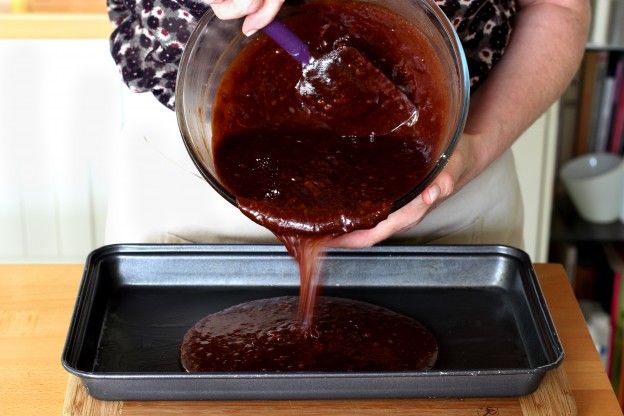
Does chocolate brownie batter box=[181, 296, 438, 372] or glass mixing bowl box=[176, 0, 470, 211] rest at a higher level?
glass mixing bowl box=[176, 0, 470, 211]

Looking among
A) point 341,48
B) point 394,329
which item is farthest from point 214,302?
point 341,48

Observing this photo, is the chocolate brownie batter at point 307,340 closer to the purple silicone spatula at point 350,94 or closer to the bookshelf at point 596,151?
the purple silicone spatula at point 350,94

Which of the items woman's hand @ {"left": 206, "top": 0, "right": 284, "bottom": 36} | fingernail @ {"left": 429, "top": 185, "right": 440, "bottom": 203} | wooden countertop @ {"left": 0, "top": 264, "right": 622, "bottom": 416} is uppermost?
woman's hand @ {"left": 206, "top": 0, "right": 284, "bottom": 36}

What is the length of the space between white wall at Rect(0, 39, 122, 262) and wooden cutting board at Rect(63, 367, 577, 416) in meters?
1.12

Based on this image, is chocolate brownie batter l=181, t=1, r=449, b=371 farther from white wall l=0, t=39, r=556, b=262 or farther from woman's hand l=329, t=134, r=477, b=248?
white wall l=0, t=39, r=556, b=262

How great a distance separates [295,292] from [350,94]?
0.97 feet

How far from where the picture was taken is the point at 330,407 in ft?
3.54

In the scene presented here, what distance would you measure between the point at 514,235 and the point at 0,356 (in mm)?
772

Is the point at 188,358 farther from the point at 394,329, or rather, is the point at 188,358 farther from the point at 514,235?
the point at 514,235

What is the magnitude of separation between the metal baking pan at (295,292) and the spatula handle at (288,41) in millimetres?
291

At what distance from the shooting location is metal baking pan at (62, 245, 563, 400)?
106 cm

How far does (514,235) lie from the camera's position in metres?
1.52

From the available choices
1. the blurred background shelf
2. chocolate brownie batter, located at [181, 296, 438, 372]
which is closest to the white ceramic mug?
the blurred background shelf

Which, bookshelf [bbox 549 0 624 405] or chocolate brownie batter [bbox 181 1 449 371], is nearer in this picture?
chocolate brownie batter [bbox 181 1 449 371]
